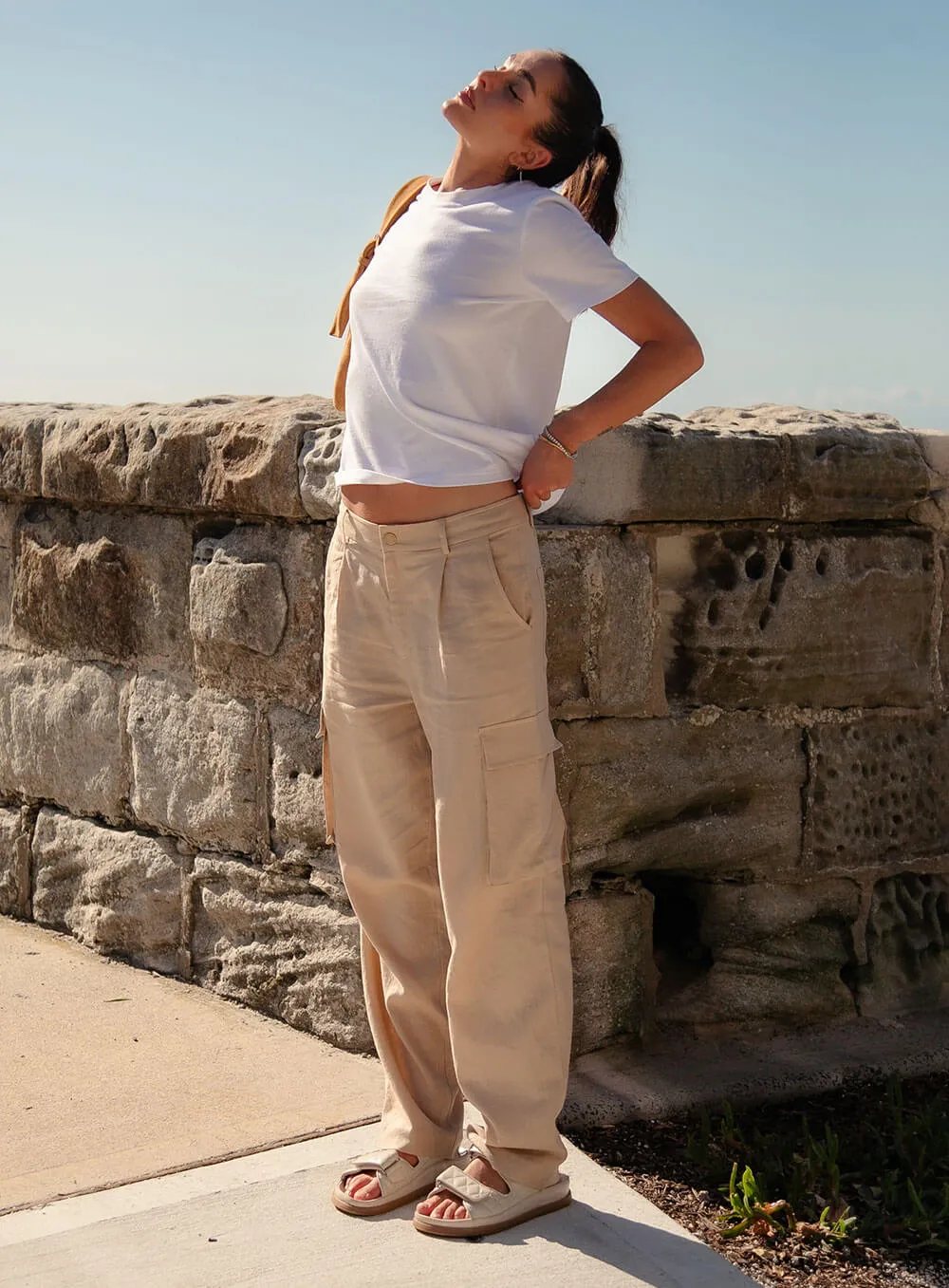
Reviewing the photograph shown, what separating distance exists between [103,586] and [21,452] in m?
0.53

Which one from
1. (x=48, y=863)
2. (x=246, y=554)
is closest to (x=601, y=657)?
(x=246, y=554)

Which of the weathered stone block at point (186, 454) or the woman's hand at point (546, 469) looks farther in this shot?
the weathered stone block at point (186, 454)

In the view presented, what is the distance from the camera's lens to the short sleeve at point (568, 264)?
239cm

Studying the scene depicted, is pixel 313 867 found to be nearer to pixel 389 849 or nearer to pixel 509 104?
pixel 389 849

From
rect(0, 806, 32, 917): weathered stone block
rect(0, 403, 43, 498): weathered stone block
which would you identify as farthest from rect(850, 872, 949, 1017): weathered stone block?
rect(0, 403, 43, 498): weathered stone block

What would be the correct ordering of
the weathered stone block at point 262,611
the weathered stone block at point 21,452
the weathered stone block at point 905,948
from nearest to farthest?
the weathered stone block at point 262,611, the weathered stone block at point 905,948, the weathered stone block at point 21,452

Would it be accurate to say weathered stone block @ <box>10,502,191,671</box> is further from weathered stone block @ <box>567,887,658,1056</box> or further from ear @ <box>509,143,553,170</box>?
ear @ <box>509,143,553,170</box>

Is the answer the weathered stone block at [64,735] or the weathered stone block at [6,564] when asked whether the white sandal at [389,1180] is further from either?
the weathered stone block at [6,564]

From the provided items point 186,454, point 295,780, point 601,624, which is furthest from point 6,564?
point 601,624

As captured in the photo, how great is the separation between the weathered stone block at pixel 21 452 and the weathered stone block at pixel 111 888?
88cm

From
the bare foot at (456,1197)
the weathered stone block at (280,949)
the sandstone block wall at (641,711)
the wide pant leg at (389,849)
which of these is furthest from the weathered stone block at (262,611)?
the bare foot at (456,1197)

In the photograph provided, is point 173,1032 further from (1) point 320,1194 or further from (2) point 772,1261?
(2) point 772,1261

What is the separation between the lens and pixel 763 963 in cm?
353

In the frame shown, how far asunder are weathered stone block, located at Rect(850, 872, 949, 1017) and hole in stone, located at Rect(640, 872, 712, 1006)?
381mm
